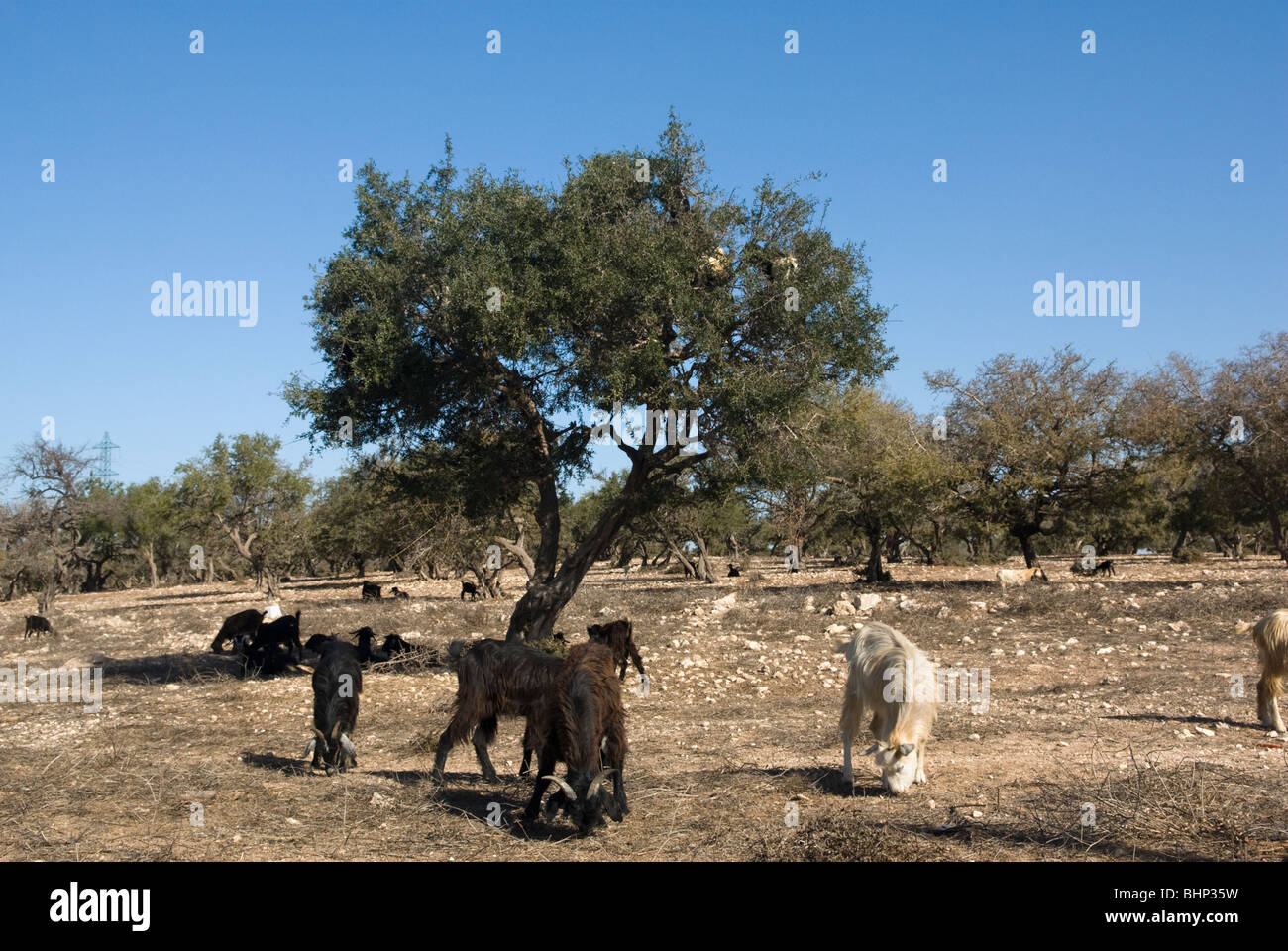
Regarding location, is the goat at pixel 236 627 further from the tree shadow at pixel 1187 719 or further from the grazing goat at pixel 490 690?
the tree shadow at pixel 1187 719

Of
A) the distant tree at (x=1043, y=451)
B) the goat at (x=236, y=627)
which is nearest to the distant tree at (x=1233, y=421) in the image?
the distant tree at (x=1043, y=451)

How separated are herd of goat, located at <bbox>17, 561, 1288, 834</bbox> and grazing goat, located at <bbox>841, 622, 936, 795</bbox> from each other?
10 mm

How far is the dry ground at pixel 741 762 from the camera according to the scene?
6734 millimetres

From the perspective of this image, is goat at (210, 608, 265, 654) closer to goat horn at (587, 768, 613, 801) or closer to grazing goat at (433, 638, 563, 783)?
grazing goat at (433, 638, 563, 783)

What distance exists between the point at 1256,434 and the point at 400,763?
29224mm

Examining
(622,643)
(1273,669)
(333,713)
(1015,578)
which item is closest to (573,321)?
(622,643)

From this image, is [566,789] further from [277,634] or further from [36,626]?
[36,626]

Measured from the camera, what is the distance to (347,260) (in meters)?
15.6

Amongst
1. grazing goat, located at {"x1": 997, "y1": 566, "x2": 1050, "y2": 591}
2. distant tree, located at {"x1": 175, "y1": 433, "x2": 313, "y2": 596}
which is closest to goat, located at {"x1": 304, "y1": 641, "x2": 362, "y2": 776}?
grazing goat, located at {"x1": 997, "y1": 566, "x2": 1050, "y2": 591}

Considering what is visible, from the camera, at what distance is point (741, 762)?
9.45 meters

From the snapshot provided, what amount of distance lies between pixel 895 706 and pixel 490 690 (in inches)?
149

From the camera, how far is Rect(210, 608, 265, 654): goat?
1973 cm
